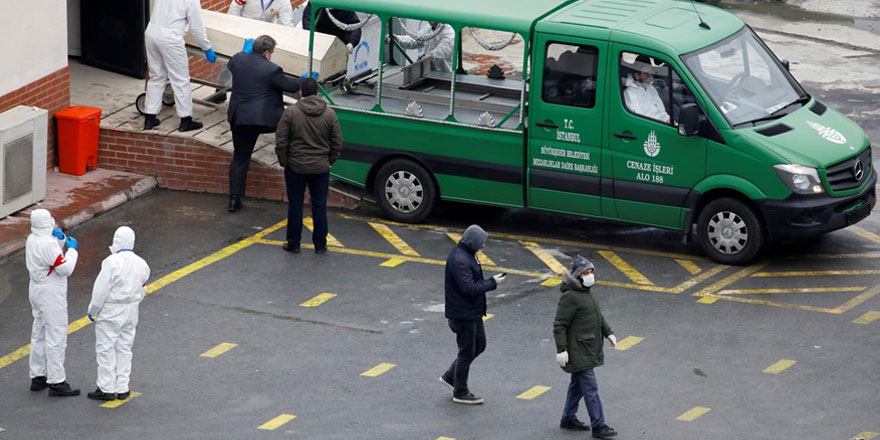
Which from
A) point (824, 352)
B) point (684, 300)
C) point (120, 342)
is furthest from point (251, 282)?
point (824, 352)

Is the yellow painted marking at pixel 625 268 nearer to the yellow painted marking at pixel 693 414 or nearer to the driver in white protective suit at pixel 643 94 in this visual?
the driver in white protective suit at pixel 643 94

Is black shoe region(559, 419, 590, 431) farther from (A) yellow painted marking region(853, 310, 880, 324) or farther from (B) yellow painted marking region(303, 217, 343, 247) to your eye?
(B) yellow painted marking region(303, 217, 343, 247)

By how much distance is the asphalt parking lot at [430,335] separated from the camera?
11.7 meters

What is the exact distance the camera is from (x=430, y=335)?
43.9ft

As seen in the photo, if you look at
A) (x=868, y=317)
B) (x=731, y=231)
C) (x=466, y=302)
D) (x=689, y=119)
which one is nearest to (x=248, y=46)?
(x=689, y=119)

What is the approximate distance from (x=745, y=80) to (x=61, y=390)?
725cm

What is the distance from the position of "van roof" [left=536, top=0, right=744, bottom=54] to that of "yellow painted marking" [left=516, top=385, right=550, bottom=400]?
4.14 metres

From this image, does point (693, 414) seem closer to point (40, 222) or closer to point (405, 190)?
point (40, 222)

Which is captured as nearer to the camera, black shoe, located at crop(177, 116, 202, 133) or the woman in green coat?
the woman in green coat

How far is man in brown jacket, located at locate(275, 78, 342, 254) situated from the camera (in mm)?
15102

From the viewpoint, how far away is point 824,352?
1296cm

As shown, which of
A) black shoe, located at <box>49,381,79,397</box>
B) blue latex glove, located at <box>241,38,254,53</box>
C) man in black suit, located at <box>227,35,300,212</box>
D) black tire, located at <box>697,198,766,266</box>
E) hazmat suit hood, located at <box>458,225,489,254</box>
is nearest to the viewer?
hazmat suit hood, located at <box>458,225,489,254</box>

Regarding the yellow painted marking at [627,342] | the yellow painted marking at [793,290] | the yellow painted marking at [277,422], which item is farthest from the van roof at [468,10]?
the yellow painted marking at [277,422]

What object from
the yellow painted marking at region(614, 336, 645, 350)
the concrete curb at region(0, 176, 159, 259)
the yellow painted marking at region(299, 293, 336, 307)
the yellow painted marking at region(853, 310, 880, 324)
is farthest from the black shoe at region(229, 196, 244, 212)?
the yellow painted marking at region(853, 310, 880, 324)
